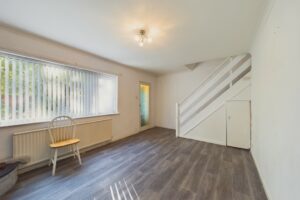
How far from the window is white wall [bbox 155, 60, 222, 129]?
3090mm

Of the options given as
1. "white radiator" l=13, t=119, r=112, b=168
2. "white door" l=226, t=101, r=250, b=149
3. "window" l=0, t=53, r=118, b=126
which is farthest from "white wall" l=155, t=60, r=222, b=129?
"white radiator" l=13, t=119, r=112, b=168

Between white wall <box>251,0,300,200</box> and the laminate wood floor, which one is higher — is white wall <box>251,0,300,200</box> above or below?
above

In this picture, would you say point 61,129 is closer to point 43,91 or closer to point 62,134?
point 62,134

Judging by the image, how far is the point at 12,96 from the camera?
2.25 m

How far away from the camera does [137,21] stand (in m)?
2.04

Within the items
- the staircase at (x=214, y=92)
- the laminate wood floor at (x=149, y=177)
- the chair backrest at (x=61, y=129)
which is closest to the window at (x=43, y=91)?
the chair backrest at (x=61, y=129)

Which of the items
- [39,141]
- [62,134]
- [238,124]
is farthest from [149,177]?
[238,124]

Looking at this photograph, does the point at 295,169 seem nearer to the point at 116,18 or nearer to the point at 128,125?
the point at 116,18

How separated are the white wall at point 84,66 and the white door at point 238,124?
3.09 m

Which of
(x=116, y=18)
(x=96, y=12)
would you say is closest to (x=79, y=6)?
(x=96, y=12)

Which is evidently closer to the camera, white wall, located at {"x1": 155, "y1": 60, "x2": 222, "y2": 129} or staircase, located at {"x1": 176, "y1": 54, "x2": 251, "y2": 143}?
staircase, located at {"x1": 176, "y1": 54, "x2": 251, "y2": 143}

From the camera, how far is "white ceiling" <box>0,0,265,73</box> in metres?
1.68

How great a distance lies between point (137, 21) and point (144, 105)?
401cm

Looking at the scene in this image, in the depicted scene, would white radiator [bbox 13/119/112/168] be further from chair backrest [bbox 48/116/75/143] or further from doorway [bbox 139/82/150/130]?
doorway [bbox 139/82/150/130]
